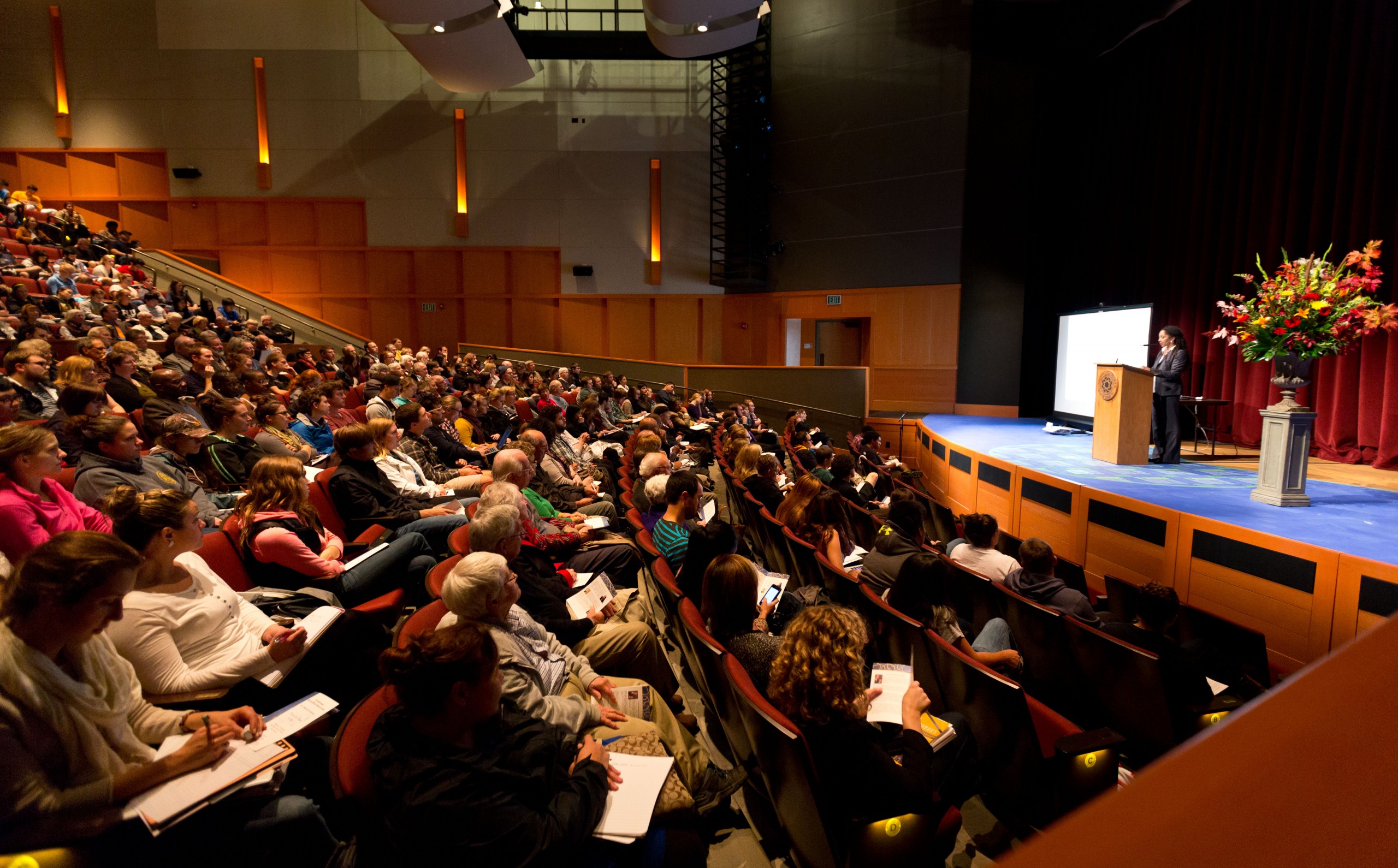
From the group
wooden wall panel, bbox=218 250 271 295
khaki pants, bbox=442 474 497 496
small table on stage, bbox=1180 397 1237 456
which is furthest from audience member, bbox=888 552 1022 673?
wooden wall panel, bbox=218 250 271 295

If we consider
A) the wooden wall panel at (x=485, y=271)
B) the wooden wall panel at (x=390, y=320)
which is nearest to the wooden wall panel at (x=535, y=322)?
the wooden wall panel at (x=485, y=271)

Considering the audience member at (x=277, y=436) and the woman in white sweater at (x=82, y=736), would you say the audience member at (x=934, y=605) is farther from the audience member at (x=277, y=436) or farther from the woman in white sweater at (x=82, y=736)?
the audience member at (x=277, y=436)

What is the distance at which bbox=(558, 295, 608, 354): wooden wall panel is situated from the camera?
14.2m

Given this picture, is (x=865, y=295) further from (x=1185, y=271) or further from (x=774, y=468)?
(x=774, y=468)

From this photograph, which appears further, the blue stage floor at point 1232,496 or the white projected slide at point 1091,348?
the white projected slide at point 1091,348

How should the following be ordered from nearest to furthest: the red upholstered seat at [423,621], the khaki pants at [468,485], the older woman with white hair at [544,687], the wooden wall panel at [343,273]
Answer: the older woman with white hair at [544,687], the red upholstered seat at [423,621], the khaki pants at [468,485], the wooden wall panel at [343,273]

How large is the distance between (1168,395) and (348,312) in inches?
549

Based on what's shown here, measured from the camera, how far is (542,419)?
17.1 feet

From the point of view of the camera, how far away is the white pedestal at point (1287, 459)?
13.6 ft

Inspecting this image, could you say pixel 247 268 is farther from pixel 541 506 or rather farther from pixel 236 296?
pixel 541 506

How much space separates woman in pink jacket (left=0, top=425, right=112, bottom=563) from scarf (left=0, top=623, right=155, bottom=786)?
0.98 meters

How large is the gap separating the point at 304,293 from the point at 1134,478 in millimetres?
14525

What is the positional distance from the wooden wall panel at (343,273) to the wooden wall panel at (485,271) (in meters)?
2.00

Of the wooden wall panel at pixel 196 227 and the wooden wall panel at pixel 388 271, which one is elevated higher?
the wooden wall panel at pixel 196 227
